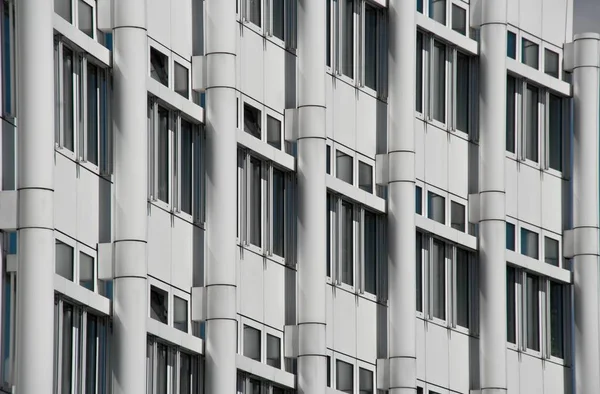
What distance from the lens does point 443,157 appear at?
44750mm

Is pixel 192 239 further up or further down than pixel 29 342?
further up

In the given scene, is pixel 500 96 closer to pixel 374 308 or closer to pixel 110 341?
pixel 374 308

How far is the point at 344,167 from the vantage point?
42.0 m

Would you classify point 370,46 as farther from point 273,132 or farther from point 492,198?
point 492,198

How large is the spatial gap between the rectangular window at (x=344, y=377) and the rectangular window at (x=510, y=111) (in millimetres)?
8676

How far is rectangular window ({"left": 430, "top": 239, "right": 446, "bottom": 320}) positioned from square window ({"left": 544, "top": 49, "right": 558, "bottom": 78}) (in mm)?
6667

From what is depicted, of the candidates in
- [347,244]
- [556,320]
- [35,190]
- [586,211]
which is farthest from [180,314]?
[586,211]

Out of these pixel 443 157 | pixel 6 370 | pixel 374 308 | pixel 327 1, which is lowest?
pixel 6 370

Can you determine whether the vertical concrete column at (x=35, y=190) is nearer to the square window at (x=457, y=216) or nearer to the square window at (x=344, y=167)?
the square window at (x=344, y=167)

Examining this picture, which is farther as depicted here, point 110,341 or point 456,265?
point 456,265

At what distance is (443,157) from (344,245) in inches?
179

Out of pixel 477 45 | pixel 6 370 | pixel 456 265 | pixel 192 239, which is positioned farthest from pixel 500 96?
pixel 6 370

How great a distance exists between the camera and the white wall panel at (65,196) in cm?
3422

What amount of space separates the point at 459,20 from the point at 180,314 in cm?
1303
